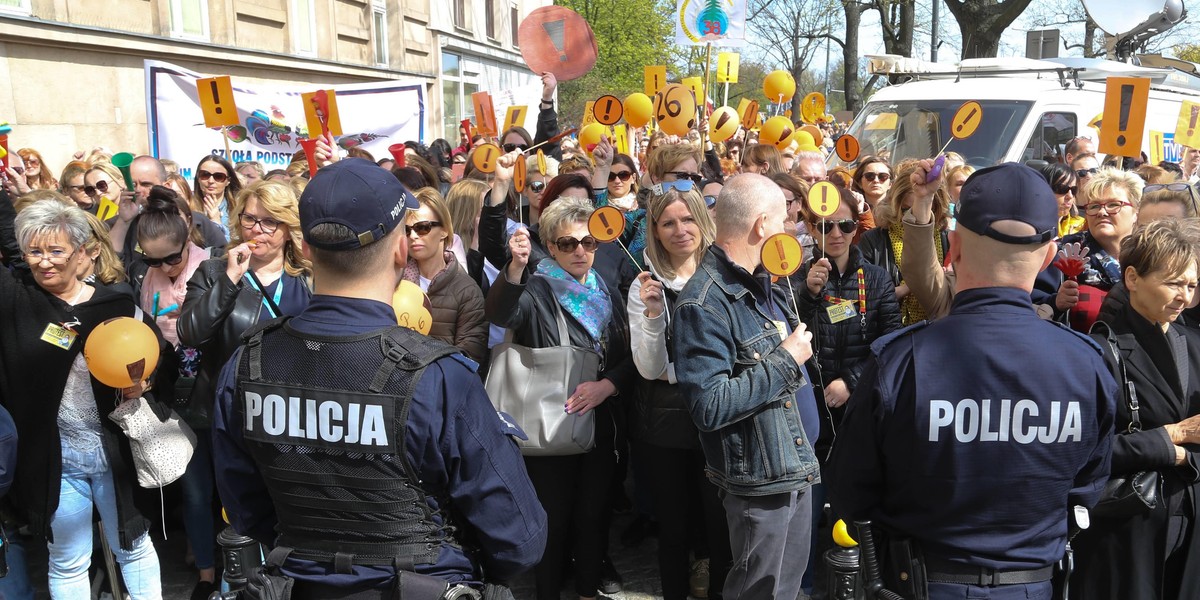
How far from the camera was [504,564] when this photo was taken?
221cm

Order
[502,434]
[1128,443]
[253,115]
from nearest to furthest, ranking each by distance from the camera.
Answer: [502,434]
[1128,443]
[253,115]

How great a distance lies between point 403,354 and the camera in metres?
1.98

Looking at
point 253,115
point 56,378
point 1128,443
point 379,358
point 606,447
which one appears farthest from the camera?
point 253,115

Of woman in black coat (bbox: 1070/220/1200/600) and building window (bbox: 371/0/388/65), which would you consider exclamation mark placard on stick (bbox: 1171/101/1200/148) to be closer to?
woman in black coat (bbox: 1070/220/1200/600)

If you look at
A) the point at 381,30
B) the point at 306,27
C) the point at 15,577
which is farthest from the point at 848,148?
the point at 381,30

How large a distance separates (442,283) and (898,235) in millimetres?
2451

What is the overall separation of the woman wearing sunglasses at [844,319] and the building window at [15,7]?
9.72 meters

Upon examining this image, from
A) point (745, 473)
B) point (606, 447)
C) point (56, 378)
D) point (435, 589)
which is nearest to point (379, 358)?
point (435, 589)

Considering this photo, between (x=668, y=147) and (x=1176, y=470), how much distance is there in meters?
3.50

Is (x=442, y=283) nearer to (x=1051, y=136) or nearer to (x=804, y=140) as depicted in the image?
(x=804, y=140)

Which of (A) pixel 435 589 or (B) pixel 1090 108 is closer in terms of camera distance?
(A) pixel 435 589

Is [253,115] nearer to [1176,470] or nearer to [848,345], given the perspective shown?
[848,345]

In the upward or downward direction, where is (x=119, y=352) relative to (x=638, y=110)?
downward

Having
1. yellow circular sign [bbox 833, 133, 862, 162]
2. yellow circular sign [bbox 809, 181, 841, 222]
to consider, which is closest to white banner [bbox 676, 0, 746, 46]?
yellow circular sign [bbox 833, 133, 862, 162]
